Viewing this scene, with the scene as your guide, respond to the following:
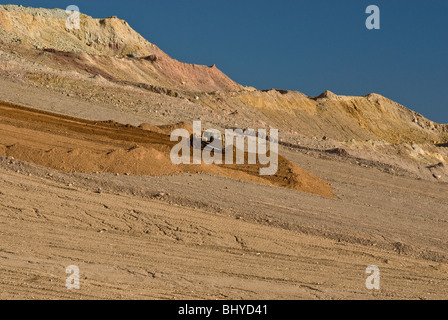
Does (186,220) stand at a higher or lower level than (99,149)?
lower

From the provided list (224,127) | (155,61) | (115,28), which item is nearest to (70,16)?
(115,28)

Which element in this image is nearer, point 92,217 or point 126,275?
point 126,275

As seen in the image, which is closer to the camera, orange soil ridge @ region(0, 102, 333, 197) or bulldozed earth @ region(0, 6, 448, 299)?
bulldozed earth @ region(0, 6, 448, 299)

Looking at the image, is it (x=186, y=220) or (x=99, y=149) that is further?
(x=99, y=149)

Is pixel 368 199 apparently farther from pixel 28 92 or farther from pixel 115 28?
pixel 115 28

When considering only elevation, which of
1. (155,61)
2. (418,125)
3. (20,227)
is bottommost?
(20,227)

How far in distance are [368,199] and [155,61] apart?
171ft

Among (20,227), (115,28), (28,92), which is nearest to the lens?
(20,227)

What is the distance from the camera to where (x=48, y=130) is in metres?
21.5

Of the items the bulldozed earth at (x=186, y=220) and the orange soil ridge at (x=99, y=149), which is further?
the orange soil ridge at (x=99, y=149)

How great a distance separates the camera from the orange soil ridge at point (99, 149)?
17547mm

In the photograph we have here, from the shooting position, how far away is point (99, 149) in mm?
19969

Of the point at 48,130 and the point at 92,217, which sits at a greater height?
the point at 48,130

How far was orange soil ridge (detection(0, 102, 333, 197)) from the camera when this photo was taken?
57.6 ft
